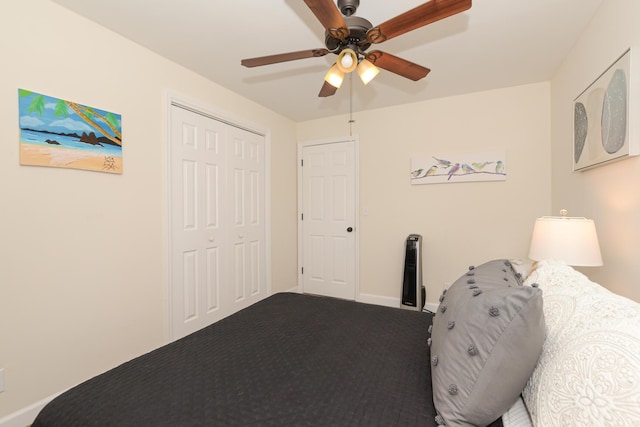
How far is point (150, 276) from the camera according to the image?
7.98 feet

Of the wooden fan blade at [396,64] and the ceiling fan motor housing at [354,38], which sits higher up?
the ceiling fan motor housing at [354,38]

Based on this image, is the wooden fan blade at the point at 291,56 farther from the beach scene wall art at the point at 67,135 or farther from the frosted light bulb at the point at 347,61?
the beach scene wall art at the point at 67,135

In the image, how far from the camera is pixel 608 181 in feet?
5.97

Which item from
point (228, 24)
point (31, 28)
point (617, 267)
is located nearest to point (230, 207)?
point (228, 24)

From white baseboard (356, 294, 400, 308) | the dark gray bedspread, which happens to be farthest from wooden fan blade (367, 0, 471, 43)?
white baseboard (356, 294, 400, 308)

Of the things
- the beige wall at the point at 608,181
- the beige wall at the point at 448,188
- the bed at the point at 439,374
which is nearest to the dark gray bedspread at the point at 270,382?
the bed at the point at 439,374

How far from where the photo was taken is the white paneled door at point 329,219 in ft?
13.1

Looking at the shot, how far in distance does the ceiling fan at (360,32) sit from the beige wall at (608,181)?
109 cm

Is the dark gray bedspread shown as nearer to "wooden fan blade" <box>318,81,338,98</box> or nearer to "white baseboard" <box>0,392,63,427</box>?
"white baseboard" <box>0,392,63,427</box>

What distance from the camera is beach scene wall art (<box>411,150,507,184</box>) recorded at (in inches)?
127

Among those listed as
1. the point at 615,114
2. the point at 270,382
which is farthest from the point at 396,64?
the point at 270,382

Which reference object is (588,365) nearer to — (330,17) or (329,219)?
(330,17)

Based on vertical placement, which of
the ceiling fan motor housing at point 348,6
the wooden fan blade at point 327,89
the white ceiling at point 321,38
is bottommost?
the wooden fan blade at point 327,89

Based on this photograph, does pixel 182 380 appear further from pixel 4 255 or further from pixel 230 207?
pixel 230 207
